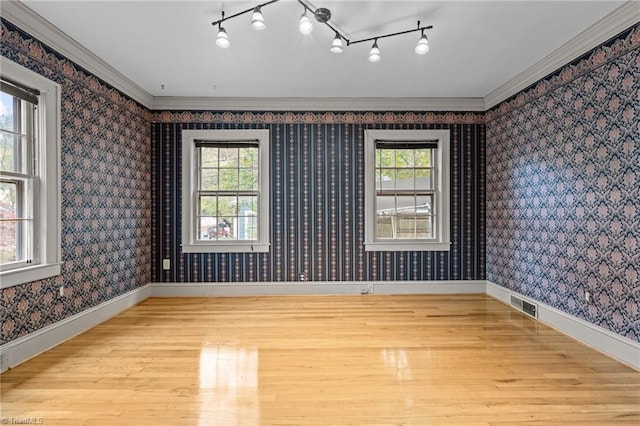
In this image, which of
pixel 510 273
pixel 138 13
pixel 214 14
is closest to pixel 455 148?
pixel 510 273

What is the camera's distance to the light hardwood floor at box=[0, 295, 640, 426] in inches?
77.2

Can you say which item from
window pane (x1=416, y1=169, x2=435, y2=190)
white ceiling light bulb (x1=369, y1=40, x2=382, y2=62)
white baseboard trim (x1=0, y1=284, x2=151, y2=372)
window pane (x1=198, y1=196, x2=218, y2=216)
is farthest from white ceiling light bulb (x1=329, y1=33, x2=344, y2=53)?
white baseboard trim (x1=0, y1=284, x2=151, y2=372)

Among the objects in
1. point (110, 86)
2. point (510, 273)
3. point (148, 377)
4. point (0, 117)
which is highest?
point (110, 86)

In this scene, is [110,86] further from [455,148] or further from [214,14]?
[455,148]

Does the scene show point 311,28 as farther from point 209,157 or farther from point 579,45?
point 209,157

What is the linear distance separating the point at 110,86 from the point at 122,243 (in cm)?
175

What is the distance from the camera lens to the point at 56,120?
9.48ft

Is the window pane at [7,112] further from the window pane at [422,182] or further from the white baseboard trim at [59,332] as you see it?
the window pane at [422,182]

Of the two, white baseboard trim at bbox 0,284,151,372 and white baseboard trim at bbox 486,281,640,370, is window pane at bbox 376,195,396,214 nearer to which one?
white baseboard trim at bbox 486,281,640,370

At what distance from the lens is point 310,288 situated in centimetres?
461

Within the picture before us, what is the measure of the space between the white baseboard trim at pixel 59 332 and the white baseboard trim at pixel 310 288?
22.6 inches

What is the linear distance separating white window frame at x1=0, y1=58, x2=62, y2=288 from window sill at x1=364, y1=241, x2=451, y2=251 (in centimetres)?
341

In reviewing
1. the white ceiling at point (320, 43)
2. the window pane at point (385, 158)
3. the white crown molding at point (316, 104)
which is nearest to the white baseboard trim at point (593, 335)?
the window pane at point (385, 158)

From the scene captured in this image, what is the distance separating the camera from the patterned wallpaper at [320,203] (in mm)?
4578
